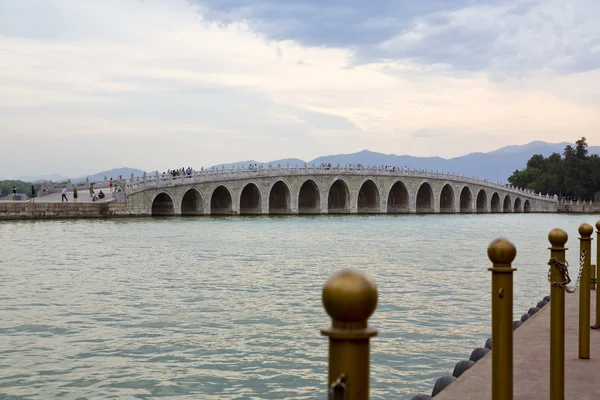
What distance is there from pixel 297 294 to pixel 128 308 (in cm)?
354

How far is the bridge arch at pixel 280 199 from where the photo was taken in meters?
55.6

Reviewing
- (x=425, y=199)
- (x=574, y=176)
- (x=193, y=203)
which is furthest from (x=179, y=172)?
(x=574, y=176)

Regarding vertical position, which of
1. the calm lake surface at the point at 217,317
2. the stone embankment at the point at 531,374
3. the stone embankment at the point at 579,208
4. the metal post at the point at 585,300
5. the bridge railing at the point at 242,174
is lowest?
the calm lake surface at the point at 217,317

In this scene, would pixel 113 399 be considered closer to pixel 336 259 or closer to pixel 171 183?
pixel 336 259

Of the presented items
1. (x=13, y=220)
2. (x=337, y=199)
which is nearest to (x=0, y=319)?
(x=13, y=220)

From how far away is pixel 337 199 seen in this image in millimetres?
64688

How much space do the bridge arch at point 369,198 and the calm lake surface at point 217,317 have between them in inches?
1534

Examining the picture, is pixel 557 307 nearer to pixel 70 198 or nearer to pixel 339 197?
pixel 70 198

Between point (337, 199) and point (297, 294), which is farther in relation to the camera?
point (337, 199)

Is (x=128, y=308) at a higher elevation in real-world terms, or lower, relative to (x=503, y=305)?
lower

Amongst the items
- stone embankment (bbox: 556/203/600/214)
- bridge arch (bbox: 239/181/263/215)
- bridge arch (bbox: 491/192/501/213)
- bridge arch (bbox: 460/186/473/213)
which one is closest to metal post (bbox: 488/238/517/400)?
bridge arch (bbox: 239/181/263/215)

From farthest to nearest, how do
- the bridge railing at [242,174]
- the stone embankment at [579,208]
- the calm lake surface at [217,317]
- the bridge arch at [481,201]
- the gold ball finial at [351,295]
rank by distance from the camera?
the stone embankment at [579,208]
the bridge arch at [481,201]
the bridge railing at [242,174]
the calm lake surface at [217,317]
the gold ball finial at [351,295]

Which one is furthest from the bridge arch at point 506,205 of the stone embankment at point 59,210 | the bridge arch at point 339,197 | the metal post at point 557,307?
the metal post at point 557,307

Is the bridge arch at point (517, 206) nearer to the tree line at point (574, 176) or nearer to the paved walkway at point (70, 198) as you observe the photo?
the tree line at point (574, 176)
